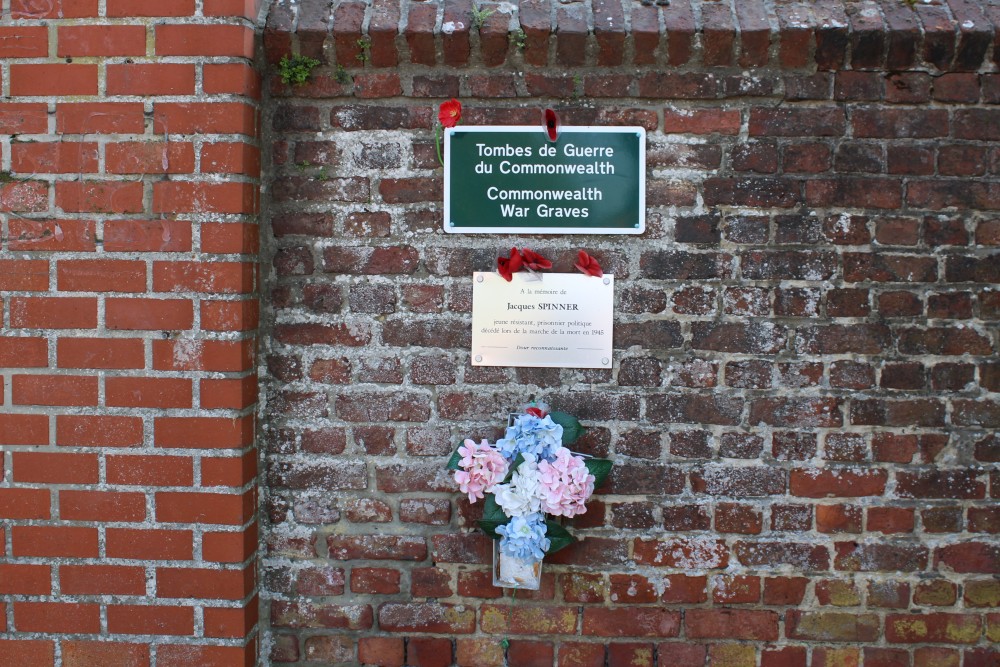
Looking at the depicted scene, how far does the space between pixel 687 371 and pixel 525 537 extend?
2.09 ft

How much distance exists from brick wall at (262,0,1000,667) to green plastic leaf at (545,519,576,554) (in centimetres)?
12

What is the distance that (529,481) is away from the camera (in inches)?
72.3

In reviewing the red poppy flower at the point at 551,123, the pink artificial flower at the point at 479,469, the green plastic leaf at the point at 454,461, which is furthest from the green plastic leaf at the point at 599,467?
the red poppy flower at the point at 551,123

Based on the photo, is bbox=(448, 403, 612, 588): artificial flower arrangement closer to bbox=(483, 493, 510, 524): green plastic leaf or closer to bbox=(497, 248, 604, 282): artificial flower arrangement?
bbox=(483, 493, 510, 524): green plastic leaf

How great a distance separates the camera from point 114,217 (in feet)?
6.16

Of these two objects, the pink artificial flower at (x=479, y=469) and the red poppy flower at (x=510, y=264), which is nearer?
the pink artificial flower at (x=479, y=469)

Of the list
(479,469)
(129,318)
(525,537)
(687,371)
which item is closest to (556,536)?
(525,537)

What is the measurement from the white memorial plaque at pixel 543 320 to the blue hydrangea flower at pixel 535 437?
21cm

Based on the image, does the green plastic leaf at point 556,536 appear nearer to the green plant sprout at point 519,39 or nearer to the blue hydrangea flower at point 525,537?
the blue hydrangea flower at point 525,537

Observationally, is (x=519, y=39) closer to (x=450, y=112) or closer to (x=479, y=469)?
(x=450, y=112)

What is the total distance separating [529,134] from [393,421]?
2.89 feet

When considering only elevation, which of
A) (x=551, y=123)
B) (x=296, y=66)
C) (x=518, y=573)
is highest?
(x=296, y=66)

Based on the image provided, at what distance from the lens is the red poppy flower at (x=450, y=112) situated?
1978 mm

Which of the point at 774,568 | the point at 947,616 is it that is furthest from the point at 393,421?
the point at 947,616
